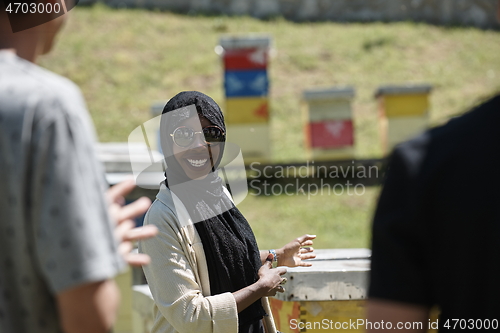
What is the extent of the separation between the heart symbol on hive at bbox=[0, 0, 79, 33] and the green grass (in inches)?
301

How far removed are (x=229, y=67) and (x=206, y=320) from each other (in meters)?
6.80

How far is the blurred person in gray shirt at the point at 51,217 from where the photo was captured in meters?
0.91

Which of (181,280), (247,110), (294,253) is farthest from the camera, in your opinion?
(247,110)

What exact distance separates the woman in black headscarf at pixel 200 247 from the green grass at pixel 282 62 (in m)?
6.69

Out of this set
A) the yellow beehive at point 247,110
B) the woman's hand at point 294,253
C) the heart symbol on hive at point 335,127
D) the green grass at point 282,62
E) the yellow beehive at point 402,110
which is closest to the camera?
the woman's hand at point 294,253

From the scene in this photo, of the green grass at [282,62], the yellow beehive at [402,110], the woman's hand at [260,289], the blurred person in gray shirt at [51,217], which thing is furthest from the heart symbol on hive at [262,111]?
the blurred person in gray shirt at [51,217]

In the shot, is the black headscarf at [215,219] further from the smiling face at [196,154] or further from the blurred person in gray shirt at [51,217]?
the blurred person in gray shirt at [51,217]

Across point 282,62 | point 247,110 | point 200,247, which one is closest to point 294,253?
point 200,247

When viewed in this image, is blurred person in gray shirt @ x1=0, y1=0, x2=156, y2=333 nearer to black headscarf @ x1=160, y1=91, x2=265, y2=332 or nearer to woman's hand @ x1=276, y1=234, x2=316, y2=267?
black headscarf @ x1=160, y1=91, x2=265, y2=332

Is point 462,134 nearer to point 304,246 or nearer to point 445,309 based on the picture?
point 445,309

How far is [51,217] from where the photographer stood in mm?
907

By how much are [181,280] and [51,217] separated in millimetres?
828

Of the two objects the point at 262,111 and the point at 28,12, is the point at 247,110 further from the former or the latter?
the point at 28,12

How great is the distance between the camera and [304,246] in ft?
6.81
